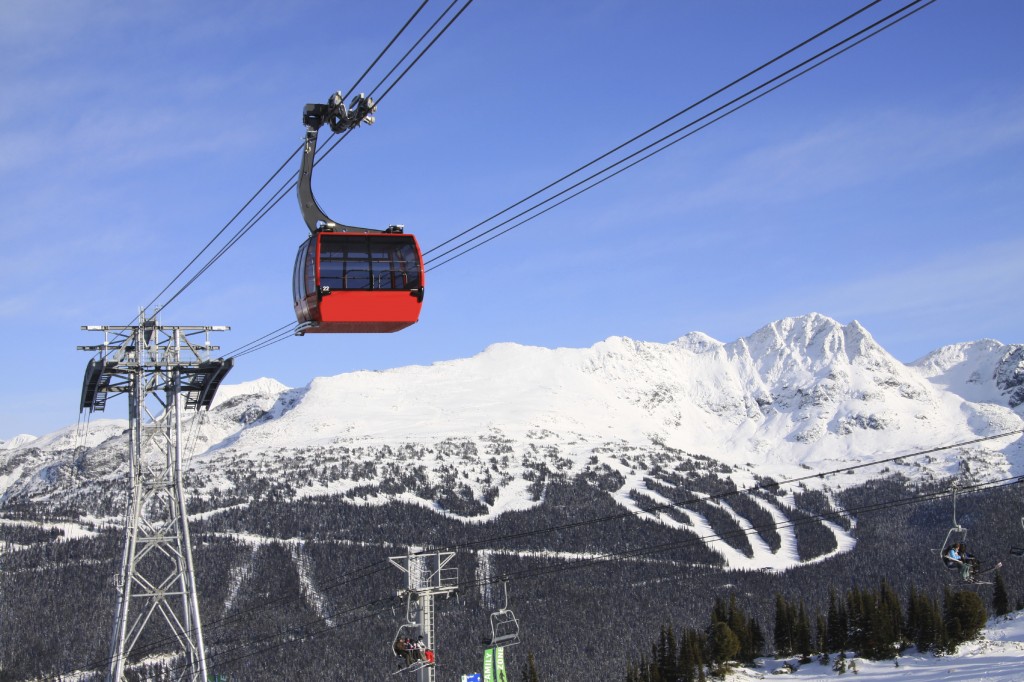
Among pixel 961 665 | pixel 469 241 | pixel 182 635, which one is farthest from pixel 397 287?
pixel 961 665

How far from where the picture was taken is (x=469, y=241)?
28000 mm

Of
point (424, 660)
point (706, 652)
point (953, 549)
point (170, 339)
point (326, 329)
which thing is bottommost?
point (706, 652)

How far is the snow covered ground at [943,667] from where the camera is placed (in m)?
98.8

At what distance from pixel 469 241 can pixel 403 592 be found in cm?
2227

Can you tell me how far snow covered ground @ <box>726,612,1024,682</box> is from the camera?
98.8 m

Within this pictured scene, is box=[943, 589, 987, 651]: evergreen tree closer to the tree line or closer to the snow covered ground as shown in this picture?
the tree line

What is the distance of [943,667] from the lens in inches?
4471

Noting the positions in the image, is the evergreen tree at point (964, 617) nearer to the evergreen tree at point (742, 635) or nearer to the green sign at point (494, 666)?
the evergreen tree at point (742, 635)

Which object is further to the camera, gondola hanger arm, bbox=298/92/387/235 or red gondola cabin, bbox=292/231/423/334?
red gondola cabin, bbox=292/231/423/334

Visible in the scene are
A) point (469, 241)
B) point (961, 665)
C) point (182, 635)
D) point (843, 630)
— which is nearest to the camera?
point (469, 241)

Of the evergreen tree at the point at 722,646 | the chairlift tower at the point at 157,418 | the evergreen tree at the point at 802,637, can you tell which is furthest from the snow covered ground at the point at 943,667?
the chairlift tower at the point at 157,418

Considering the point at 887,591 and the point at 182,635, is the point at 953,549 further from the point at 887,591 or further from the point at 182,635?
the point at 887,591

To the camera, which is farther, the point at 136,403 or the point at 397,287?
the point at 136,403

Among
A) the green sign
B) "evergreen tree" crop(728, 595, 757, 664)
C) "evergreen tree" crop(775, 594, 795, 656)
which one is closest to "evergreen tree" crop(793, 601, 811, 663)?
"evergreen tree" crop(775, 594, 795, 656)
